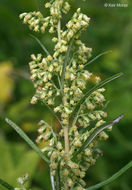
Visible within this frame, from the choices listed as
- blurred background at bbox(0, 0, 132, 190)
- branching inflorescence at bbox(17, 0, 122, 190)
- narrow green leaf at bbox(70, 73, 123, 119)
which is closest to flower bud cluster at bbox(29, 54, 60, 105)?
branching inflorescence at bbox(17, 0, 122, 190)

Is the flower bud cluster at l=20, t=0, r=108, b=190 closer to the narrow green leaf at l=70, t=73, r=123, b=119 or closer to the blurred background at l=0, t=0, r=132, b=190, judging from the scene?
the narrow green leaf at l=70, t=73, r=123, b=119

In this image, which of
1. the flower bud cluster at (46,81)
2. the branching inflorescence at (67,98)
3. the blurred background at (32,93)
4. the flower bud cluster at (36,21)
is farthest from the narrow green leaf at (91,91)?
the flower bud cluster at (36,21)

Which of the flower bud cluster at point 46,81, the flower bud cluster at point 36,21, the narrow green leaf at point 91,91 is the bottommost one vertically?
the narrow green leaf at point 91,91

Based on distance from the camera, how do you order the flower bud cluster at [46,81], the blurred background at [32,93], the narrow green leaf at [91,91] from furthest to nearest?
the blurred background at [32,93] < the flower bud cluster at [46,81] < the narrow green leaf at [91,91]

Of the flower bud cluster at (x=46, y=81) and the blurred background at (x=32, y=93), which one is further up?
the blurred background at (x=32, y=93)

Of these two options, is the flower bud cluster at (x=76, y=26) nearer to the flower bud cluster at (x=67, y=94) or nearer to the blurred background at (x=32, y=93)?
the flower bud cluster at (x=67, y=94)

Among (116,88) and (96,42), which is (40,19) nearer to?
(116,88)

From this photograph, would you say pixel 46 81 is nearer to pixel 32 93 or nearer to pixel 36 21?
pixel 36 21

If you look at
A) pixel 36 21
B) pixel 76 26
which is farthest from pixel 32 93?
pixel 76 26
